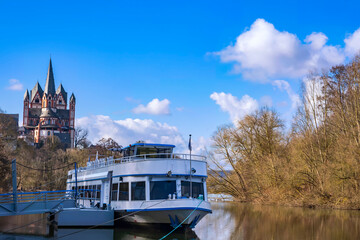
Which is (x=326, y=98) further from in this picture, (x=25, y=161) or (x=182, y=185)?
(x=25, y=161)

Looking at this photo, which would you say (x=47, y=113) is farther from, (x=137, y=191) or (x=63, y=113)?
(x=137, y=191)

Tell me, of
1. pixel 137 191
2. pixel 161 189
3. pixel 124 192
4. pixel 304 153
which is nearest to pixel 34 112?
pixel 304 153

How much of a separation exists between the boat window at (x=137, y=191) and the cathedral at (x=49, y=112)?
127m

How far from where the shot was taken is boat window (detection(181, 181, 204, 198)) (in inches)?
880

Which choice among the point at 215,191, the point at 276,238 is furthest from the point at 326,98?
the point at 276,238

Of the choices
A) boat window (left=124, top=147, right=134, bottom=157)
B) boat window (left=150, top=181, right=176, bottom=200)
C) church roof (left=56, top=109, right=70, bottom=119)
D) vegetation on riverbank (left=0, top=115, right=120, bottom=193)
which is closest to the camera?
boat window (left=150, top=181, right=176, bottom=200)

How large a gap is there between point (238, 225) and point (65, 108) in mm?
162141

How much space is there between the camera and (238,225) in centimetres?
2644

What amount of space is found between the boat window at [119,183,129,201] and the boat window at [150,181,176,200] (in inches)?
70.8

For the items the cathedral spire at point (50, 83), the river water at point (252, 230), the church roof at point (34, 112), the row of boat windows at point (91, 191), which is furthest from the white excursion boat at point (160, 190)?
the cathedral spire at point (50, 83)

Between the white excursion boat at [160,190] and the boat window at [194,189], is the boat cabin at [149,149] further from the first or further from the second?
the boat window at [194,189]

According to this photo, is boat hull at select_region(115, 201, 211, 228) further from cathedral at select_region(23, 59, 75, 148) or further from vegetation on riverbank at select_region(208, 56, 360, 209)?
cathedral at select_region(23, 59, 75, 148)


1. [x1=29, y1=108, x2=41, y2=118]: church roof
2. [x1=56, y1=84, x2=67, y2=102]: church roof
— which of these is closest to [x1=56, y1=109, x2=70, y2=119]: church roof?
[x1=29, y1=108, x2=41, y2=118]: church roof

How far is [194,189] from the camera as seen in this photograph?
22875mm
